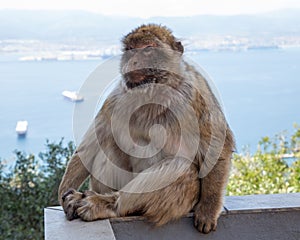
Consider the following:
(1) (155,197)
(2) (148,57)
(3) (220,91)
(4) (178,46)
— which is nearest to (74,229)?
(1) (155,197)

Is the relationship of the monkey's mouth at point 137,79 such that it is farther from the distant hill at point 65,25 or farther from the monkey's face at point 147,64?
the distant hill at point 65,25

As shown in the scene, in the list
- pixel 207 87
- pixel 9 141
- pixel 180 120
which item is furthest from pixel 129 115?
pixel 9 141

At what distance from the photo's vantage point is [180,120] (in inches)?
85.0

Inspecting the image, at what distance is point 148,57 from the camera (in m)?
2.15

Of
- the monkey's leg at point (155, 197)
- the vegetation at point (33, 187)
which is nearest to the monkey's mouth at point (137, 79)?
the monkey's leg at point (155, 197)

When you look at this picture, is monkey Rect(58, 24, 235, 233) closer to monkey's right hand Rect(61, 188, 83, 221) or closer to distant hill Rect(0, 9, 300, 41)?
monkey's right hand Rect(61, 188, 83, 221)

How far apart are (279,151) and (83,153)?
286 cm

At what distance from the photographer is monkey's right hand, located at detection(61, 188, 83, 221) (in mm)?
2127

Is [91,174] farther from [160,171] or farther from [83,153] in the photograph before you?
[160,171]

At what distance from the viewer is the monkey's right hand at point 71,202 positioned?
2127mm

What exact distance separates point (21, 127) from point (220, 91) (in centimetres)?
212

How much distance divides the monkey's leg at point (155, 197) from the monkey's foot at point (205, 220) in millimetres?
53

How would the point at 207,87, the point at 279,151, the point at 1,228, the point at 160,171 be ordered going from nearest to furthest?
1. the point at 160,171
2. the point at 207,87
3. the point at 1,228
4. the point at 279,151

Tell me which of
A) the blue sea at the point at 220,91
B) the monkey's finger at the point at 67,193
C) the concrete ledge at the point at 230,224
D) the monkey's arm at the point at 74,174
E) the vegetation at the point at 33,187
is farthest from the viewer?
the blue sea at the point at 220,91
